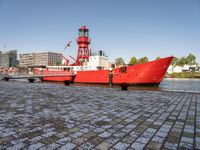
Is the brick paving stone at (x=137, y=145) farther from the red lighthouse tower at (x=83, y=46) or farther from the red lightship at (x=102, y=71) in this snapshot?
the red lighthouse tower at (x=83, y=46)

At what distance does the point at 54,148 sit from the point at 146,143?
1814 mm

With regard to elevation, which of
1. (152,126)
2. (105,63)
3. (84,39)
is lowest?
(152,126)

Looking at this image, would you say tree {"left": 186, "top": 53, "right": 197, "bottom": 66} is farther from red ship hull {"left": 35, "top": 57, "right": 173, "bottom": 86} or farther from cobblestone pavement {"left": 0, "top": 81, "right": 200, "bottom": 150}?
cobblestone pavement {"left": 0, "top": 81, "right": 200, "bottom": 150}

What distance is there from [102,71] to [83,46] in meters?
9.56

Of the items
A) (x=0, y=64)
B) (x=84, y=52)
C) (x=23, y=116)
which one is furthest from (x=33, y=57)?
(x=23, y=116)

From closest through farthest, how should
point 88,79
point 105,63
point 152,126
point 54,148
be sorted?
point 54,148 < point 152,126 < point 88,79 < point 105,63

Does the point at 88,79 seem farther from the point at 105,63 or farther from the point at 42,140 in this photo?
the point at 42,140

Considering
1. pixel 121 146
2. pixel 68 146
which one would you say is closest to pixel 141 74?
pixel 121 146

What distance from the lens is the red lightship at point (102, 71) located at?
21781 millimetres

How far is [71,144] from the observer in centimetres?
322

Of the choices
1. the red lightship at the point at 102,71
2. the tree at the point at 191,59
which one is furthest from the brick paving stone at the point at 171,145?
the tree at the point at 191,59

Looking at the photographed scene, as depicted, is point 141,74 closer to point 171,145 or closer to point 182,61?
point 171,145

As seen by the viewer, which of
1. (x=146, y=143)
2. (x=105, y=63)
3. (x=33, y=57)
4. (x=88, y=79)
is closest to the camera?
(x=146, y=143)

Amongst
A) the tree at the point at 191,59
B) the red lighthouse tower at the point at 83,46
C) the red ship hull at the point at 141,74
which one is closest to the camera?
the red ship hull at the point at 141,74
